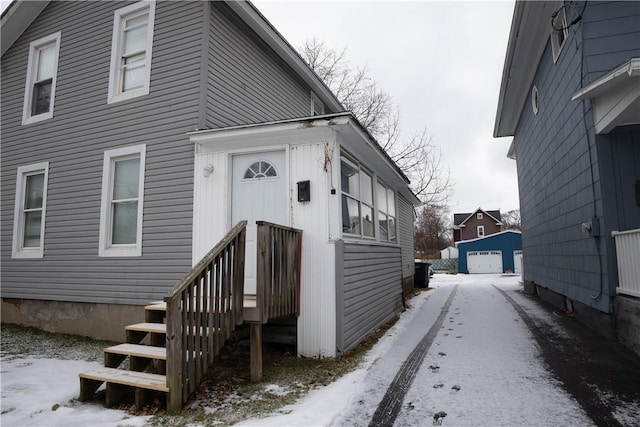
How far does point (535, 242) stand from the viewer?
10367mm

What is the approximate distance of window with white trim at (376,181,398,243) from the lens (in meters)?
8.01

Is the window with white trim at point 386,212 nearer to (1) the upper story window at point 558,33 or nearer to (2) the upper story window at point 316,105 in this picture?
(2) the upper story window at point 316,105

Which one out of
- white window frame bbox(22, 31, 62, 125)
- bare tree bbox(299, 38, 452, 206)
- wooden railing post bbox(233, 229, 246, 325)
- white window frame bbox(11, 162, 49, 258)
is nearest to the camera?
wooden railing post bbox(233, 229, 246, 325)

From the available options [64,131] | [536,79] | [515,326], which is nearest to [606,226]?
[515,326]

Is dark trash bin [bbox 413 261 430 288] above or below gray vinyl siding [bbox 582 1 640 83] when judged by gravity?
below

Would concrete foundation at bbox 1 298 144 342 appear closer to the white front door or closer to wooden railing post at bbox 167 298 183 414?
the white front door

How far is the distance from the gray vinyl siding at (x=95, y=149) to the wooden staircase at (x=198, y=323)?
1.85 metres

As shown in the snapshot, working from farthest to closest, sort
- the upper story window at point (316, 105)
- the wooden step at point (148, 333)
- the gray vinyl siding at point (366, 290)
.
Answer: the upper story window at point (316, 105) → the gray vinyl siding at point (366, 290) → the wooden step at point (148, 333)

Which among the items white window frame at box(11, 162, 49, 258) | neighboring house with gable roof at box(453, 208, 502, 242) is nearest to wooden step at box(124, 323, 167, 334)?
white window frame at box(11, 162, 49, 258)

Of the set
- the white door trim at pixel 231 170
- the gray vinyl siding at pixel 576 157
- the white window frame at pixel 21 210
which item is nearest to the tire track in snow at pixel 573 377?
the gray vinyl siding at pixel 576 157

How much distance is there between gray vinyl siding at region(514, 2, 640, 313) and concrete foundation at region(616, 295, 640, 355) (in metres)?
0.23

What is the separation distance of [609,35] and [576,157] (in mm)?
1831

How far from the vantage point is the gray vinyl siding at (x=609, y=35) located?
5.38 m

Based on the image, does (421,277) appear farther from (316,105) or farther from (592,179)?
(592,179)
